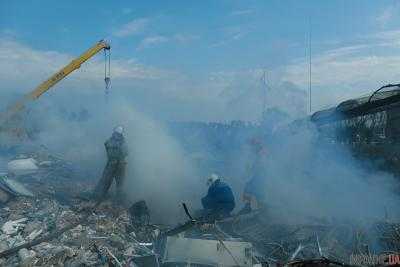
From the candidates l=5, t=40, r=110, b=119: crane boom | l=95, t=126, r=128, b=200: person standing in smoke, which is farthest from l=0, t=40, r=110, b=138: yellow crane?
l=95, t=126, r=128, b=200: person standing in smoke

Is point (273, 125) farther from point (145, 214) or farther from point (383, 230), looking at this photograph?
point (383, 230)

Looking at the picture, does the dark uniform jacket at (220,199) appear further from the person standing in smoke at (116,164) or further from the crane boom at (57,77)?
the crane boom at (57,77)

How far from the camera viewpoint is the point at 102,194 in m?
12.0

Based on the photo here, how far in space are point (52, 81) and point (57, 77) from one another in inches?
10.1

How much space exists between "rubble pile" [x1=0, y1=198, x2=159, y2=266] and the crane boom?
747cm

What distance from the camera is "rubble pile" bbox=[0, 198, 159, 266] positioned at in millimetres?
7840

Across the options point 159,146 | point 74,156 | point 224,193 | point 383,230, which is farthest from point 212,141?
point 383,230

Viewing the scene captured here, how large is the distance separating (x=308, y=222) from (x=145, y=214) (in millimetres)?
3602

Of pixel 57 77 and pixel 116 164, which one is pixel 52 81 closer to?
pixel 57 77

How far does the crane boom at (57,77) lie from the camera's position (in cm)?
1728

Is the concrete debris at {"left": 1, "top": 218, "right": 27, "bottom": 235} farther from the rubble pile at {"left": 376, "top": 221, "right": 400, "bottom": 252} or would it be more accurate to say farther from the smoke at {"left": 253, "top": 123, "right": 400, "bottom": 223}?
the rubble pile at {"left": 376, "top": 221, "right": 400, "bottom": 252}

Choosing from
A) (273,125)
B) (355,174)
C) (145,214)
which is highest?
(273,125)

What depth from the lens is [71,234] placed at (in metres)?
9.05

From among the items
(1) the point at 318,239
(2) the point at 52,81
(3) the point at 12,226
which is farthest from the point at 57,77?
(1) the point at 318,239
